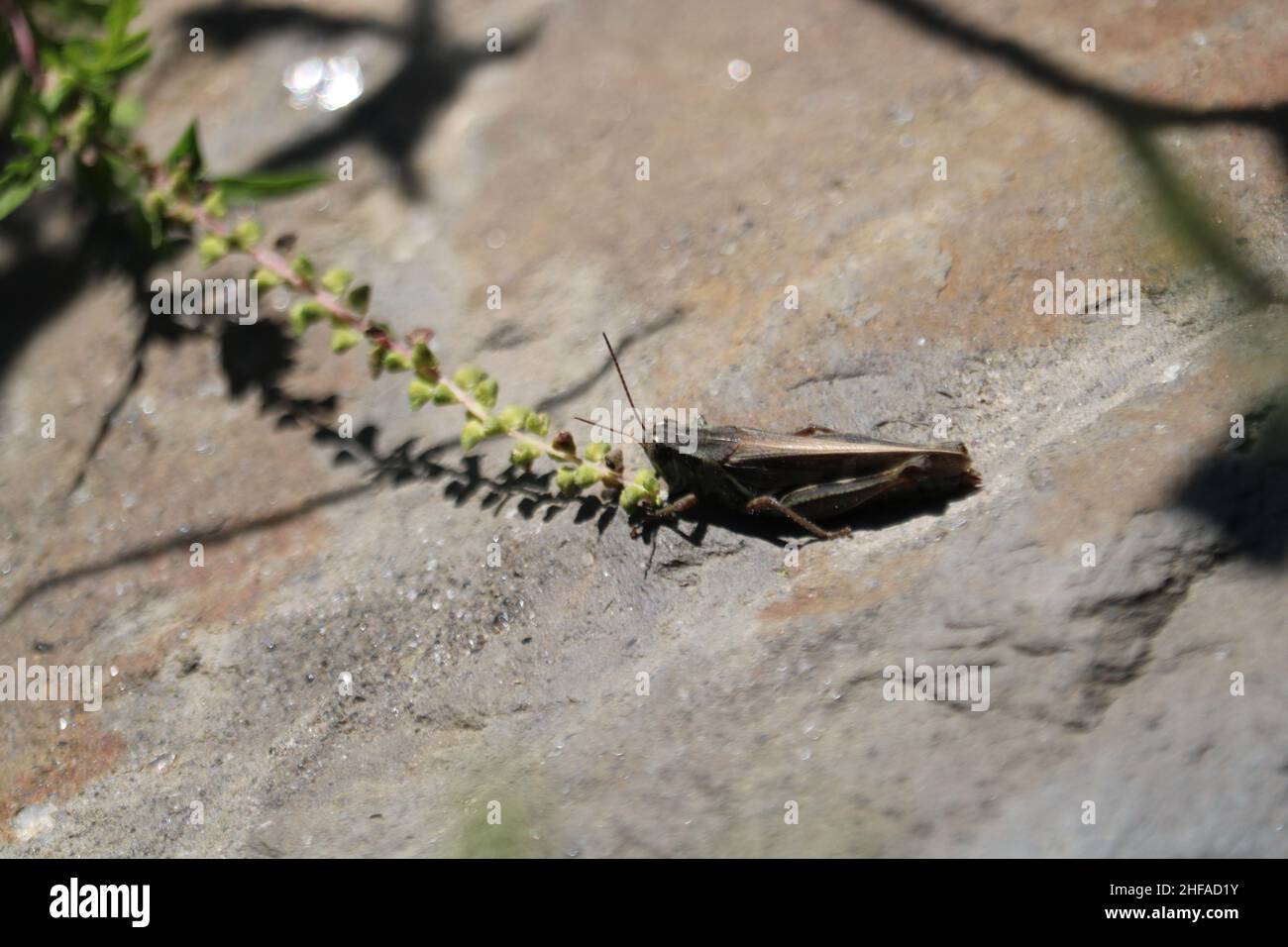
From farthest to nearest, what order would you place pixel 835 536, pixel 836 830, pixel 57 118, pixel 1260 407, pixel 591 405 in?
pixel 57 118 → pixel 591 405 → pixel 835 536 → pixel 1260 407 → pixel 836 830

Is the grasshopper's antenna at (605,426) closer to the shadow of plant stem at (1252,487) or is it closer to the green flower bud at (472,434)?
the green flower bud at (472,434)

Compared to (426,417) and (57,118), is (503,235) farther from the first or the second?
(57,118)

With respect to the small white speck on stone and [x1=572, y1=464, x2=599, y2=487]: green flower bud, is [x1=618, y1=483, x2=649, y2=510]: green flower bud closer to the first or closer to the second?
[x1=572, y1=464, x2=599, y2=487]: green flower bud

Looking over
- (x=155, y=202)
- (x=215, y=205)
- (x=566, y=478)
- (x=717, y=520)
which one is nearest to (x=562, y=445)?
(x=566, y=478)

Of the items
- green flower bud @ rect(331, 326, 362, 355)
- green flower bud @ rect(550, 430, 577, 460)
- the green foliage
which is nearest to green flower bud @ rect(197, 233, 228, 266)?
the green foliage

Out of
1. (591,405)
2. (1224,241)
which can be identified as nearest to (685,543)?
(591,405)

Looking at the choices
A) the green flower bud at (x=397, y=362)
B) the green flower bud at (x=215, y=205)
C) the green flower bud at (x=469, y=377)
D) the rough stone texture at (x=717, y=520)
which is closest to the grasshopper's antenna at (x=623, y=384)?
the rough stone texture at (x=717, y=520)
